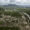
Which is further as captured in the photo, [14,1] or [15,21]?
[14,1]

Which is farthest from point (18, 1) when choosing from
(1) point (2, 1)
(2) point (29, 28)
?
(2) point (29, 28)

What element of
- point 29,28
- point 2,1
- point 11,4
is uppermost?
point 2,1

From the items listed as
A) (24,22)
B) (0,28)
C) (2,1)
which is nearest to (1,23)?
(0,28)

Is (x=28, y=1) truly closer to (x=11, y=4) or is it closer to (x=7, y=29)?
(x=11, y=4)

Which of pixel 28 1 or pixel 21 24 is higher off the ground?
Answer: pixel 28 1

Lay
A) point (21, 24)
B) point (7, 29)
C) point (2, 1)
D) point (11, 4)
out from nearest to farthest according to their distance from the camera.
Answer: point (7, 29), point (21, 24), point (11, 4), point (2, 1)

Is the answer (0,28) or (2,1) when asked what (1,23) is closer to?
(0,28)

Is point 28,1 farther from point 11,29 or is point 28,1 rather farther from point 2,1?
point 11,29

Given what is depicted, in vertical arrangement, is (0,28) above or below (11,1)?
below


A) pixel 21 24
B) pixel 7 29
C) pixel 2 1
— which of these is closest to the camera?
pixel 7 29
